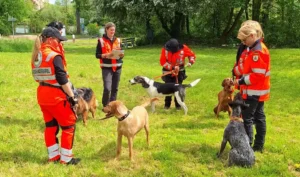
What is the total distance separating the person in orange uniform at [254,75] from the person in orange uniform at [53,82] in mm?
2735

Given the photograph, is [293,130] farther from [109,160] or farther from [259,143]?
[109,160]

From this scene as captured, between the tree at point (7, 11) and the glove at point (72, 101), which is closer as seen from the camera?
the glove at point (72, 101)

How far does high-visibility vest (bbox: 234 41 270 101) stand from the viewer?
5.00 metres

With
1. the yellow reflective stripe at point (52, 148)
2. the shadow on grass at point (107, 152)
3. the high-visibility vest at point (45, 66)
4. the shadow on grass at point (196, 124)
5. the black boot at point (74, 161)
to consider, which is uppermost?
the high-visibility vest at point (45, 66)

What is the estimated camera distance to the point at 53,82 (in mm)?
4816

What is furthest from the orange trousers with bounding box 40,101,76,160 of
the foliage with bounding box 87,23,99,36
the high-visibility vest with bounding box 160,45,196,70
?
the foliage with bounding box 87,23,99,36

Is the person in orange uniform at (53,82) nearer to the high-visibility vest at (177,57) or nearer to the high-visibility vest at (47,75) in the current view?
the high-visibility vest at (47,75)

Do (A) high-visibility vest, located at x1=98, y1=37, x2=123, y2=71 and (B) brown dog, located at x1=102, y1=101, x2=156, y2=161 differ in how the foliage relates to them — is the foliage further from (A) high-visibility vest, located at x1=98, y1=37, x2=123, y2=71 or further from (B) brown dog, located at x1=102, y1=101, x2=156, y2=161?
(B) brown dog, located at x1=102, y1=101, x2=156, y2=161

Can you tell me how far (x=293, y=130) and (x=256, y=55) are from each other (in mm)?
3178

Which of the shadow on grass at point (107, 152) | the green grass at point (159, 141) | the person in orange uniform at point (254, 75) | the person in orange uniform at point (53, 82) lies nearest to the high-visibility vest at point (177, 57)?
the green grass at point (159, 141)

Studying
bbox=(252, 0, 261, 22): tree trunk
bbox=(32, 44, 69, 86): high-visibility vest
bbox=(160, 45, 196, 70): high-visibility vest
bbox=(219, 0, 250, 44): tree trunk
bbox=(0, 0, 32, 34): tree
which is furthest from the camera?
bbox=(0, 0, 32, 34): tree

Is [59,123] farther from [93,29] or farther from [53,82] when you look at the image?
[93,29]

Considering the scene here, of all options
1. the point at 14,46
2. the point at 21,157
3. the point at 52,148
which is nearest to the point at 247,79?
the point at 52,148

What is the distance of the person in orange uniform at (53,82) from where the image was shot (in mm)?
4734
